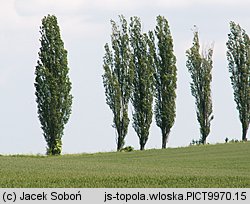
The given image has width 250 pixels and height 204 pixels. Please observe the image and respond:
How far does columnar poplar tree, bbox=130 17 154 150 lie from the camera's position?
155 feet

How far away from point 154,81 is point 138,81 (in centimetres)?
122

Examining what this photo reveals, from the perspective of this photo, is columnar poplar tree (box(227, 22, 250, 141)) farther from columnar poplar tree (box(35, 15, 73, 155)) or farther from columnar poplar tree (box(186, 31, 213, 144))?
columnar poplar tree (box(35, 15, 73, 155))

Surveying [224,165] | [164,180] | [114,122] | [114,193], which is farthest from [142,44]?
[114,193]

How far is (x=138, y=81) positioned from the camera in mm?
49062

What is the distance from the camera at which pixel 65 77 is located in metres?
45.7

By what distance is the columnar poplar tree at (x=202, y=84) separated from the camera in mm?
50312
